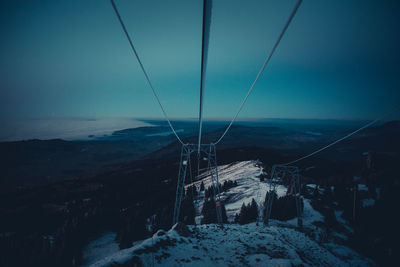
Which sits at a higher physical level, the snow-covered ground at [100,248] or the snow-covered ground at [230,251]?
the snow-covered ground at [230,251]

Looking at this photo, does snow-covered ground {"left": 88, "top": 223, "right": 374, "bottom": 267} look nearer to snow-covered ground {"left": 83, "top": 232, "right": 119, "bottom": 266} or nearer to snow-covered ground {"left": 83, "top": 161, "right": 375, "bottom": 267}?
snow-covered ground {"left": 83, "top": 161, "right": 375, "bottom": 267}

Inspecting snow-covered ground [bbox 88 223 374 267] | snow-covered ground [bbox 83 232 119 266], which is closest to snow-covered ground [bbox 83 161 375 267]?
snow-covered ground [bbox 88 223 374 267]

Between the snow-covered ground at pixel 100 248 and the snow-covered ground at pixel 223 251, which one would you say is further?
the snow-covered ground at pixel 100 248

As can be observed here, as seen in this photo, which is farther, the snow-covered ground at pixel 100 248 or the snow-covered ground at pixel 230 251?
the snow-covered ground at pixel 100 248

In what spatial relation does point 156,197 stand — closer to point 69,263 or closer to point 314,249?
point 69,263

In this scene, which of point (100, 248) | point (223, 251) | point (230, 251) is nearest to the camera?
point (223, 251)

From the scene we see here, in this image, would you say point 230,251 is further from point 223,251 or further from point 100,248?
point 100,248

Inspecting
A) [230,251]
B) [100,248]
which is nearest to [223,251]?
[230,251]

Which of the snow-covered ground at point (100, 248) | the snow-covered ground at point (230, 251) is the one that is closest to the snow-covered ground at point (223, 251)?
the snow-covered ground at point (230, 251)

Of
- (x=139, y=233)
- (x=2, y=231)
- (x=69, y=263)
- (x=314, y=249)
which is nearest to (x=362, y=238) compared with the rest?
(x=314, y=249)

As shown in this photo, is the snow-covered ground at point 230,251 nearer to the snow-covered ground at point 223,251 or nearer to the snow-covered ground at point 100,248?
the snow-covered ground at point 223,251
